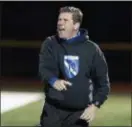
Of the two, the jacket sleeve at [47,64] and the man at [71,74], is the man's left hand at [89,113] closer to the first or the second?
the man at [71,74]

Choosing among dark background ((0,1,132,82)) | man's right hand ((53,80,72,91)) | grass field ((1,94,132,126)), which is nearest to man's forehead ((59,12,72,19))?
man's right hand ((53,80,72,91))

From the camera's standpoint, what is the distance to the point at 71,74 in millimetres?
3959

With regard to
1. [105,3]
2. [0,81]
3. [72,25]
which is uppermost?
[72,25]

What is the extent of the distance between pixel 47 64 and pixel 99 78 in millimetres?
441

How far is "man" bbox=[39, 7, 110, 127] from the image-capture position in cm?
396

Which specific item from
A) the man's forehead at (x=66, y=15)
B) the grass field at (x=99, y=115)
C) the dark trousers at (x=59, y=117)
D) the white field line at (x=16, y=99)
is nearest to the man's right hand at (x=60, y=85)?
the dark trousers at (x=59, y=117)

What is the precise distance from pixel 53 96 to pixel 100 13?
12.5 meters

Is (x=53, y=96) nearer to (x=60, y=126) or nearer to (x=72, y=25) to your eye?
(x=60, y=126)

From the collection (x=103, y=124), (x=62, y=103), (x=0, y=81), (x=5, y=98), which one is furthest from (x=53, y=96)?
(x=0, y=81)

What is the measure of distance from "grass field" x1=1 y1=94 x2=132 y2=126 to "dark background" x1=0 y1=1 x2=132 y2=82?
15.9ft

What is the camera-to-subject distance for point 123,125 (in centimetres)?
837


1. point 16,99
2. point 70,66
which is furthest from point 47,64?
point 16,99

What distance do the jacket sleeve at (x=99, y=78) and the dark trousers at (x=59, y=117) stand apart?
19 centimetres

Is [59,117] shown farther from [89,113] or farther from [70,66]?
[70,66]
